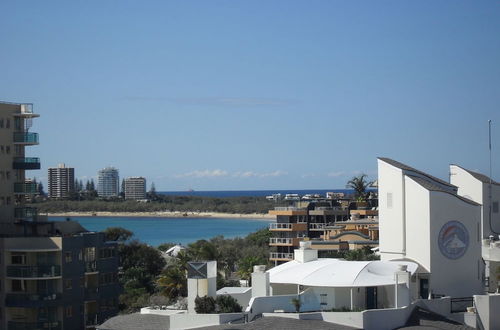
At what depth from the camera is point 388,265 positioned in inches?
1564

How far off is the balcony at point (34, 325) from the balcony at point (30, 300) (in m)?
0.94

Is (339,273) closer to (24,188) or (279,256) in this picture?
(24,188)

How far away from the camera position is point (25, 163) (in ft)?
185

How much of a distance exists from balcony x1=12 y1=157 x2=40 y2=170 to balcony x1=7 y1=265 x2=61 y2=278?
30.8 ft

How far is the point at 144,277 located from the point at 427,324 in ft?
118

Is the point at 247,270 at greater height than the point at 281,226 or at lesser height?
lesser

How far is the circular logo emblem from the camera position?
134 feet

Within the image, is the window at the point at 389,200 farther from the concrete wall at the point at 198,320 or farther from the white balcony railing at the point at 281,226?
the white balcony railing at the point at 281,226

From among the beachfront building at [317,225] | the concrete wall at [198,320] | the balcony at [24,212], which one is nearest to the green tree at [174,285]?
the balcony at [24,212]

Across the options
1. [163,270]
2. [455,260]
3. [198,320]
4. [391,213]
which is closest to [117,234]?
[163,270]

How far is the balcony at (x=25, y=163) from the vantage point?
5619 cm

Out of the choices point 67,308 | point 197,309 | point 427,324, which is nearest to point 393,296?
point 427,324

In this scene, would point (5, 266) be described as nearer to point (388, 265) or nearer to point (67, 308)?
point (67, 308)

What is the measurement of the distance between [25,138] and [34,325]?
1307 cm
